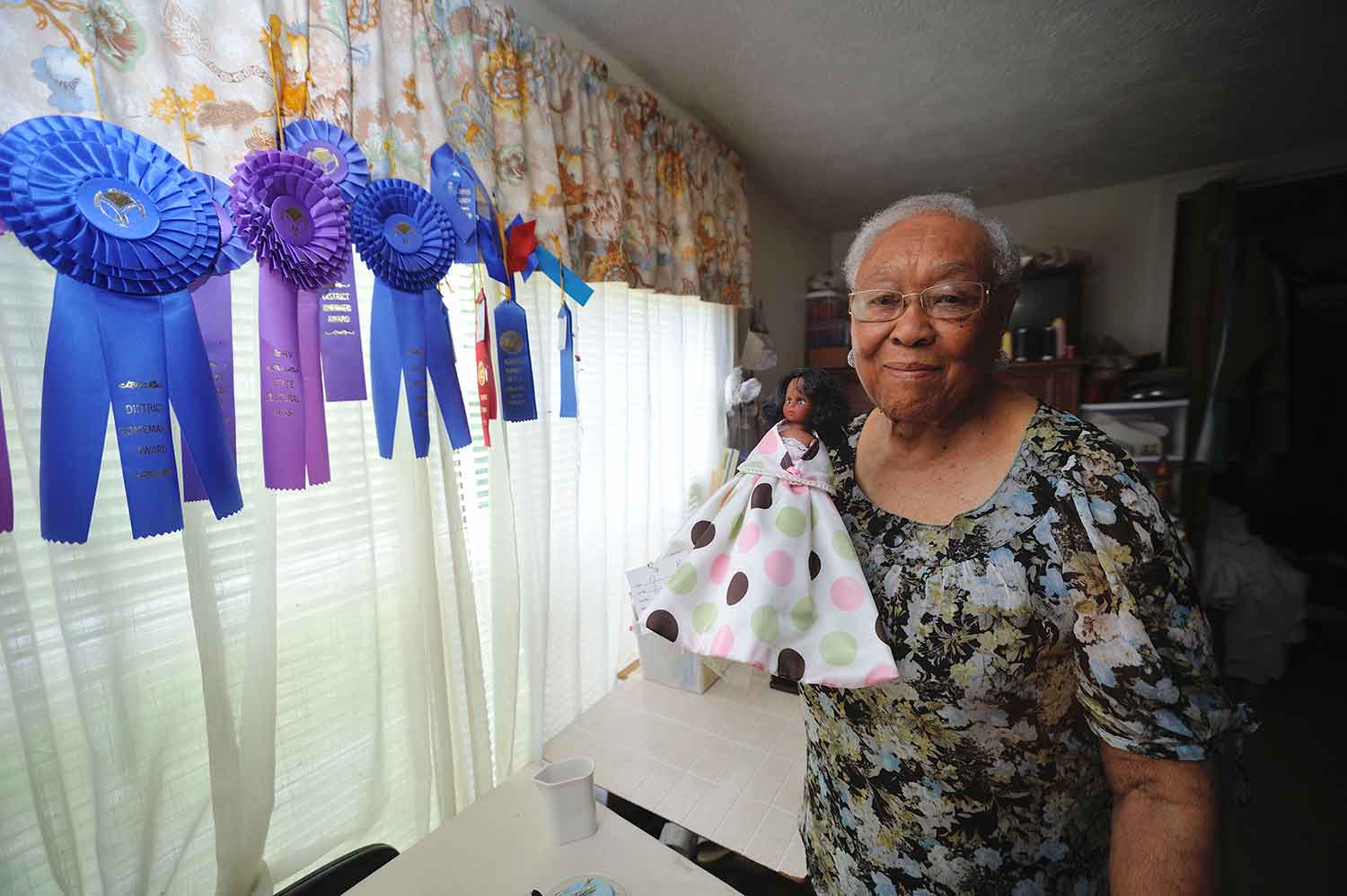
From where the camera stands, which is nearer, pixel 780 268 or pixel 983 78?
pixel 983 78

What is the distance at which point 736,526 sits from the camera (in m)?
0.78

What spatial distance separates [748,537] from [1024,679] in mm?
367

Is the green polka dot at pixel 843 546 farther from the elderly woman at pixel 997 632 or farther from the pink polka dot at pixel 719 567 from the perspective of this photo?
the pink polka dot at pixel 719 567

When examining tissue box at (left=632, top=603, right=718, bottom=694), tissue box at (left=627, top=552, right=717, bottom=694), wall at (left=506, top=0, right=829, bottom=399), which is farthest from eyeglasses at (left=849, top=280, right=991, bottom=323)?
wall at (left=506, top=0, right=829, bottom=399)


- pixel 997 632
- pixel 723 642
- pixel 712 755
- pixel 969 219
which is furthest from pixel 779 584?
pixel 712 755

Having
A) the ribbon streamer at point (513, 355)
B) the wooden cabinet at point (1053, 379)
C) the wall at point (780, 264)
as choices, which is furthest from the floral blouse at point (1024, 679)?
the wooden cabinet at point (1053, 379)

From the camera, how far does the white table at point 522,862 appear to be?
83 cm

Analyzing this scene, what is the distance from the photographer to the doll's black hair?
86 cm

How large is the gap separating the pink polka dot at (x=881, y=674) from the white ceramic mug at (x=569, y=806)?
568mm

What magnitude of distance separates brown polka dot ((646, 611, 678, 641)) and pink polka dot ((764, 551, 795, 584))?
0.15 m

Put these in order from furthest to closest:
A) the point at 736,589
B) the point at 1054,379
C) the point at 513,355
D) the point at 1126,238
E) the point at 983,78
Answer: the point at 1126,238, the point at 1054,379, the point at 983,78, the point at 513,355, the point at 736,589

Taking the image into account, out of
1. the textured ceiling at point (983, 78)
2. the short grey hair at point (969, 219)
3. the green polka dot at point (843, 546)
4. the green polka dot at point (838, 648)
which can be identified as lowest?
the green polka dot at point (838, 648)

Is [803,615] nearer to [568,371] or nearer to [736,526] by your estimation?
[736,526]

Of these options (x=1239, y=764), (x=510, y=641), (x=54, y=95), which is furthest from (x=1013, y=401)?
(x=54, y=95)
